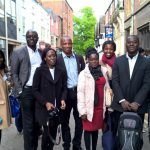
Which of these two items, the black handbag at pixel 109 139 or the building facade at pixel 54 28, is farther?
the building facade at pixel 54 28

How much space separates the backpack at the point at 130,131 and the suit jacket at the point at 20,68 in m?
1.70

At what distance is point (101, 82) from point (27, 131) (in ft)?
4.73

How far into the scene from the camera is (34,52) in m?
5.94

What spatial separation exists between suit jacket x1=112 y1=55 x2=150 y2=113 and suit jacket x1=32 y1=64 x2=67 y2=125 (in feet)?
2.83

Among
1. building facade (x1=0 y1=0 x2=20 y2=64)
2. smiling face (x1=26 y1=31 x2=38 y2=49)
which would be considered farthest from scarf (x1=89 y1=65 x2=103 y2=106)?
building facade (x1=0 y1=0 x2=20 y2=64)

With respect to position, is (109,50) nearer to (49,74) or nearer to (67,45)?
(67,45)

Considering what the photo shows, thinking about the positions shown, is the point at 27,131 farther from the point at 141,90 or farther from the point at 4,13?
the point at 4,13

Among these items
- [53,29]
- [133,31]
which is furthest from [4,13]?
[53,29]

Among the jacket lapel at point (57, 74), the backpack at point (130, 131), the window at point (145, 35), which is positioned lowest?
the backpack at point (130, 131)

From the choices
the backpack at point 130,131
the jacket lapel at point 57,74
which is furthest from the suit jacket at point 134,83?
the jacket lapel at point 57,74

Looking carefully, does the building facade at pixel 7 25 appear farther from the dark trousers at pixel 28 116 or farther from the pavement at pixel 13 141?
the dark trousers at pixel 28 116

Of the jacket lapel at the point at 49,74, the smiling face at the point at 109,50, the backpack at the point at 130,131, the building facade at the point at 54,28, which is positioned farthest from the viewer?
the building facade at the point at 54,28

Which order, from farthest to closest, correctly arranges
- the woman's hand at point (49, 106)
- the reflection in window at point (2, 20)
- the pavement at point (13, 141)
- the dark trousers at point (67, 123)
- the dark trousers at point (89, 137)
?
the reflection in window at point (2, 20), the pavement at point (13, 141), the dark trousers at point (67, 123), the dark trousers at point (89, 137), the woman's hand at point (49, 106)

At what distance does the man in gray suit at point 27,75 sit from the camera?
5.78 m
